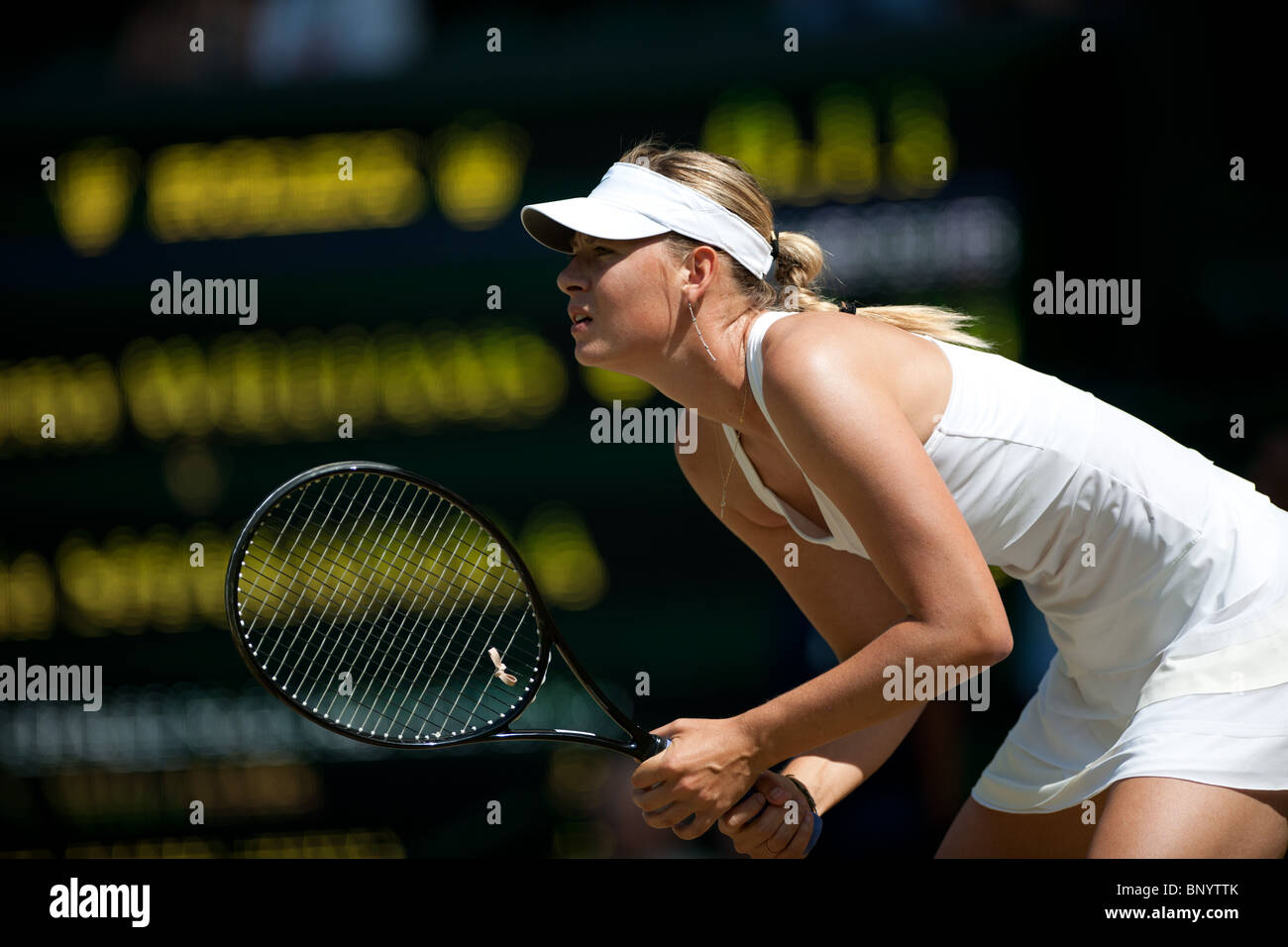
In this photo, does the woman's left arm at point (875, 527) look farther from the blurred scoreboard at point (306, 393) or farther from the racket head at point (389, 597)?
the blurred scoreboard at point (306, 393)

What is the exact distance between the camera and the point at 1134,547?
1.56 meters

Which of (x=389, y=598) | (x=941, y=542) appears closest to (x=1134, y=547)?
(x=941, y=542)

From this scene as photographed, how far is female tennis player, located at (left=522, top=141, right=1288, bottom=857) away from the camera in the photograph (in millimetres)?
1438

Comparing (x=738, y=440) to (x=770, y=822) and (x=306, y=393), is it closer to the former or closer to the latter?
(x=770, y=822)

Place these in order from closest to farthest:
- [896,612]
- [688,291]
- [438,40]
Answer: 1. [688,291]
2. [896,612]
3. [438,40]

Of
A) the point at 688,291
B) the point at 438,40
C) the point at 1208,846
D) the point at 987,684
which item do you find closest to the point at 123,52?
the point at 438,40

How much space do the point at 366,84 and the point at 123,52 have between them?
2.22 feet

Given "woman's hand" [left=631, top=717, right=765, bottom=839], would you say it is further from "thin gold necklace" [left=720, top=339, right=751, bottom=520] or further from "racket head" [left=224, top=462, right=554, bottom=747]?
"racket head" [left=224, top=462, right=554, bottom=747]

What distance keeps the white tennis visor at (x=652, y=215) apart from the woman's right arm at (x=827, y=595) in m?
0.28

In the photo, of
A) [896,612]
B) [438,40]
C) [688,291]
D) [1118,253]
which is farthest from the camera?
[438,40]

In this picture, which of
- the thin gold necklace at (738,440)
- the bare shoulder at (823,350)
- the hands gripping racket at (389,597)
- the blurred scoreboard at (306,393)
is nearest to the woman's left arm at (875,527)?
the bare shoulder at (823,350)

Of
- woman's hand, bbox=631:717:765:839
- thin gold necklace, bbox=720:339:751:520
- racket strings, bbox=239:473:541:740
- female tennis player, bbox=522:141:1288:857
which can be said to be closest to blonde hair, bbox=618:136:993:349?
female tennis player, bbox=522:141:1288:857

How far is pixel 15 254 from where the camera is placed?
11.9 feet

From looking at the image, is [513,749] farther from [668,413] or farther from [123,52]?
[123,52]
